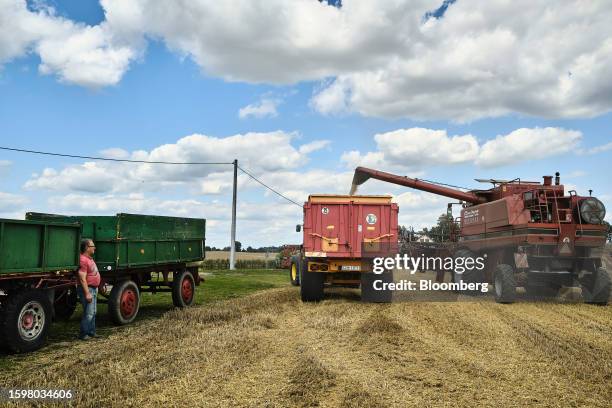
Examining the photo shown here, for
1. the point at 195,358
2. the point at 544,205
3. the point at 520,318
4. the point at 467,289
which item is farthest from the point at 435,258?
the point at 195,358

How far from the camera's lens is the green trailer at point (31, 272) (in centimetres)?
796

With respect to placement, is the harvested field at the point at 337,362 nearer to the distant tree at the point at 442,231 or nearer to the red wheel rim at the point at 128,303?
the red wheel rim at the point at 128,303

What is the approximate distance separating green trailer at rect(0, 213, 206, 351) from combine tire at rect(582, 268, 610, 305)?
1038 centimetres

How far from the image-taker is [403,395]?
575cm

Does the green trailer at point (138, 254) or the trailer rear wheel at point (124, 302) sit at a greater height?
the green trailer at point (138, 254)

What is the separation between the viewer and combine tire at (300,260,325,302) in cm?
1412

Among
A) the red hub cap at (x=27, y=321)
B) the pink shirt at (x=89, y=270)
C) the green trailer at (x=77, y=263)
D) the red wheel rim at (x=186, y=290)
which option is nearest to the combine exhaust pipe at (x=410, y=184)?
the green trailer at (x=77, y=263)

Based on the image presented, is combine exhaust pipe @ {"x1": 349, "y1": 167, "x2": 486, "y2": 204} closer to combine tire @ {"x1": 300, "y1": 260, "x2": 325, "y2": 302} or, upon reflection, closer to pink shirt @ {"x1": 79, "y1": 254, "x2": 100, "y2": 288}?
combine tire @ {"x1": 300, "y1": 260, "x2": 325, "y2": 302}

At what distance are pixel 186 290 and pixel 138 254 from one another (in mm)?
2515

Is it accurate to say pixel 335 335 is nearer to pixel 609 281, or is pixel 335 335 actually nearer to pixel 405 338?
pixel 405 338

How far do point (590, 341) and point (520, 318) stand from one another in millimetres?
2440

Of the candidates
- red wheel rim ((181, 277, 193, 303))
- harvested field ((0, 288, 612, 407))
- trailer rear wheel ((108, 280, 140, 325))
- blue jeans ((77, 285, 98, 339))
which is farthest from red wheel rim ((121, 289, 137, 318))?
red wheel rim ((181, 277, 193, 303))

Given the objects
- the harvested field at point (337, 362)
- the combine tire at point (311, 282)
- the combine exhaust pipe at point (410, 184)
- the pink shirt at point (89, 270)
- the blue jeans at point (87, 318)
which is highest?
the combine exhaust pipe at point (410, 184)

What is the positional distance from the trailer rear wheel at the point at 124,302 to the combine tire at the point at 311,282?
172 inches
